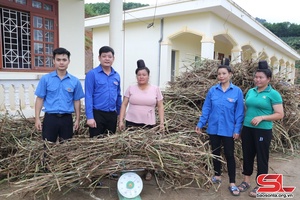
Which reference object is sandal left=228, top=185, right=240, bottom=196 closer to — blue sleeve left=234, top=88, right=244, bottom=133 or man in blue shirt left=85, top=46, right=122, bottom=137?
blue sleeve left=234, top=88, right=244, bottom=133

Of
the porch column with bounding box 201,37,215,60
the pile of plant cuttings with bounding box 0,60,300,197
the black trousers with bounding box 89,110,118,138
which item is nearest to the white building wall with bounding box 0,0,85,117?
the pile of plant cuttings with bounding box 0,60,300,197

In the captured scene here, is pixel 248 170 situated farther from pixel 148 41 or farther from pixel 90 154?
pixel 148 41

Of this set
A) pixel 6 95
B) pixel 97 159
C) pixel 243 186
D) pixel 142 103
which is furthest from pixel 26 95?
pixel 243 186

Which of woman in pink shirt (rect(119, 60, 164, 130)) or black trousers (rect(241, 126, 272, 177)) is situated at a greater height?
A: woman in pink shirt (rect(119, 60, 164, 130))

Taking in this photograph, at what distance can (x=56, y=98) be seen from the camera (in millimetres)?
2701

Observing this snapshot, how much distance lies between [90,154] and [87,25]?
10.8 meters

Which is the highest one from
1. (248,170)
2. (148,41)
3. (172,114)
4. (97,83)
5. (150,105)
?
(148,41)

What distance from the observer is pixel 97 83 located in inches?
111

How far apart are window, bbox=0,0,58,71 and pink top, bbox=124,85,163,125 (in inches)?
137

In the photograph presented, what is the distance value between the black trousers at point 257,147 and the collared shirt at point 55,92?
2.01m

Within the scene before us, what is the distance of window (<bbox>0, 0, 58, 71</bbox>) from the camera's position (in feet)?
16.7

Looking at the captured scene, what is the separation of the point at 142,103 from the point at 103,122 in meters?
0.51

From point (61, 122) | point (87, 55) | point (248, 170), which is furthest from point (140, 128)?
point (87, 55)

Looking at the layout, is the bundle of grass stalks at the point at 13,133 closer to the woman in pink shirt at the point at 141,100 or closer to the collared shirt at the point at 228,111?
the woman in pink shirt at the point at 141,100
